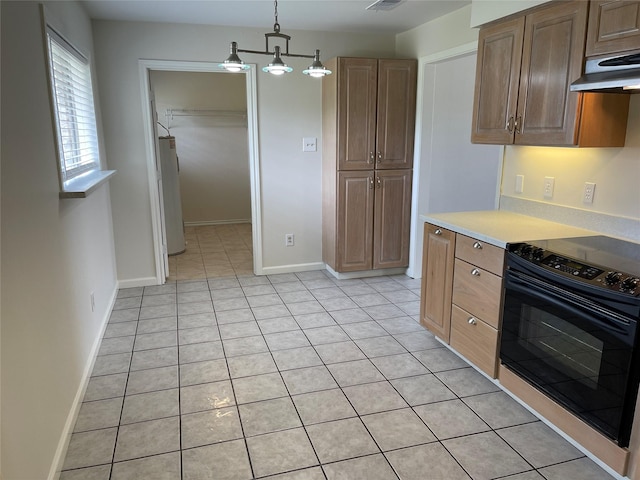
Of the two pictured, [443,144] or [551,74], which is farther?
[443,144]

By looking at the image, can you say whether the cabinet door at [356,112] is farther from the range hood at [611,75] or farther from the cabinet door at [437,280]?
the range hood at [611,75]

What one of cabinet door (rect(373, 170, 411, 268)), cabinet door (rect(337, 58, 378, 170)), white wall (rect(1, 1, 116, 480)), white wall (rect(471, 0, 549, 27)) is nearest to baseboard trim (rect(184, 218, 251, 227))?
cabinet door (rect(373, 170, 411, 268))

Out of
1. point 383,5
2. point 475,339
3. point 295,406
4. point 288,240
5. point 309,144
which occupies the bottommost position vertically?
point 295,406

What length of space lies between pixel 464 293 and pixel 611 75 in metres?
1.35

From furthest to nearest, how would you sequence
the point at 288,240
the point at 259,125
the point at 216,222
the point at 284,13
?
the point at 216,222 < the point at 288,240 < the point at 259,125 < the point at 284,13

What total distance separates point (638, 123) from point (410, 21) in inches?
91.2

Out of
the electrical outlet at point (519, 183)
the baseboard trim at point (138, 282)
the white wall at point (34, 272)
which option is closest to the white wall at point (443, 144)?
the electrical outlet at point (519, 183)

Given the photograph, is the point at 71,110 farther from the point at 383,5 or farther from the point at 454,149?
the point at 454,149

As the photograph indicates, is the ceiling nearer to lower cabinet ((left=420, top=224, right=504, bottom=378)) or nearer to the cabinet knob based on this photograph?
the cabinet knob

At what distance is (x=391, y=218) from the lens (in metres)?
4.46

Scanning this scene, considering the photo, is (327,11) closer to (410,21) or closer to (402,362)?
(410,21)

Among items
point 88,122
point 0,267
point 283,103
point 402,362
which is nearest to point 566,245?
point 402,362

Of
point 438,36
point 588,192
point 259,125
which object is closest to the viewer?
point 588,192

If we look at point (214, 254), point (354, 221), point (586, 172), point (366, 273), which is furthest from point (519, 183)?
point (214, 254)
